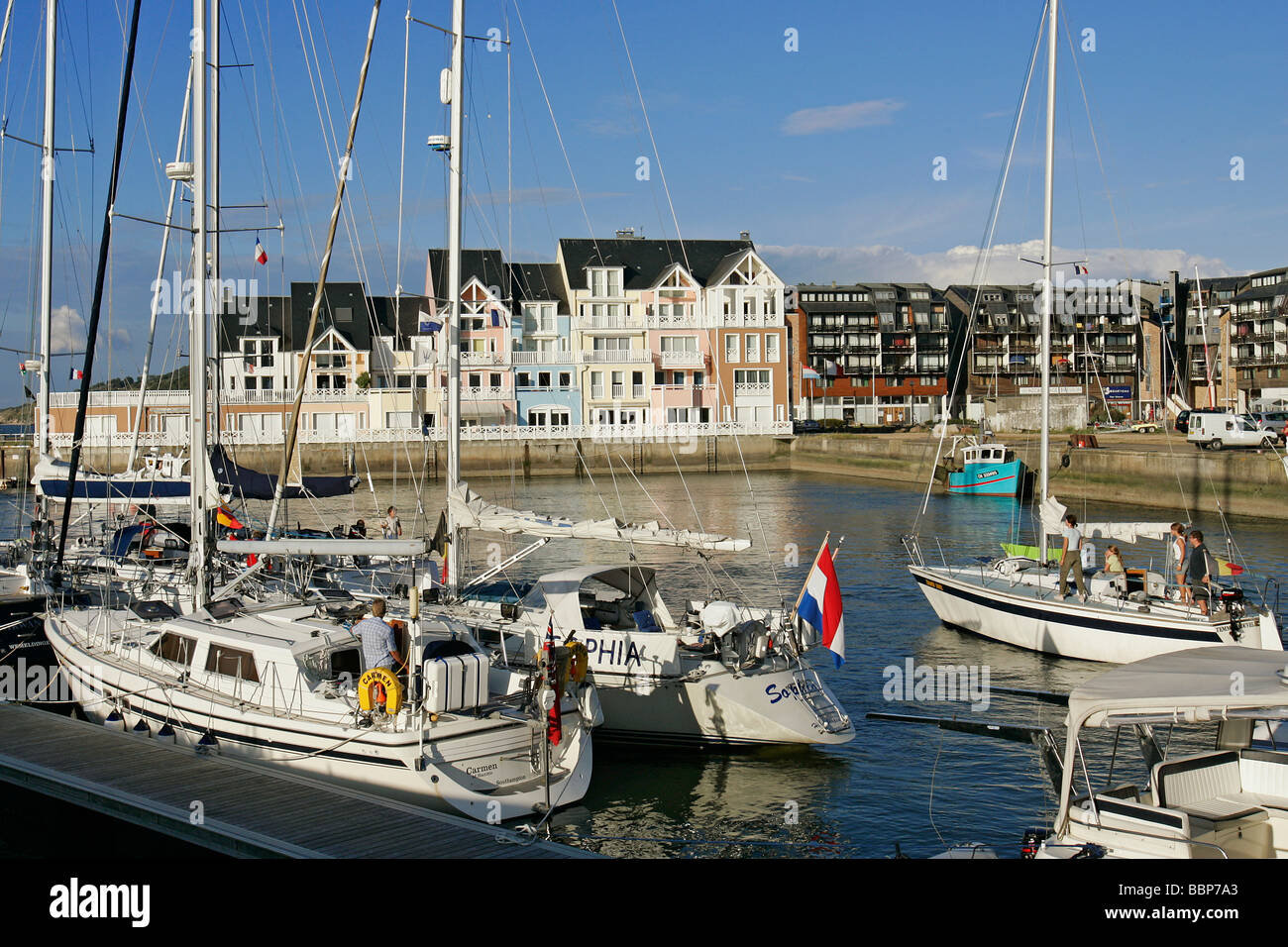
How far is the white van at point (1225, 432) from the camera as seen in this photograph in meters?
54.9

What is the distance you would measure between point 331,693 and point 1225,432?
52343mm

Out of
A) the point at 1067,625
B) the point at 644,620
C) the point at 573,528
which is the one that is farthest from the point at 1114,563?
the point at 573,528

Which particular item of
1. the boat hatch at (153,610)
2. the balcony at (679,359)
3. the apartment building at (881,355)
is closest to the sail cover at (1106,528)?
the boat hatch at (153,610)

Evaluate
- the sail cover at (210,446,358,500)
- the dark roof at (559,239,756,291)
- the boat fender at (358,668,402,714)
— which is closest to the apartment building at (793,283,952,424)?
the dark roof at (559,239,756,291)

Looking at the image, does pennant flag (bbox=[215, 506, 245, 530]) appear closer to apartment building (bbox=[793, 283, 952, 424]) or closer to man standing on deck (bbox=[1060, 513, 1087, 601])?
man standing on deck (bbox=[1060, 513, 1087, 601])

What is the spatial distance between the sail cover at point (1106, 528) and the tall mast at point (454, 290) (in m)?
13.3

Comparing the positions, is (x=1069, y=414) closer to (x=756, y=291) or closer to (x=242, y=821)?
(x=756, y=291)

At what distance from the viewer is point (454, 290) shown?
793 inches

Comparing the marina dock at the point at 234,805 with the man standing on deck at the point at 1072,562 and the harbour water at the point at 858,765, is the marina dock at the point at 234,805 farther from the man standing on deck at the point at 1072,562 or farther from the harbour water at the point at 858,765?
the man standing on deck at the point at 1072,562

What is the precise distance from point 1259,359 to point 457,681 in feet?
342

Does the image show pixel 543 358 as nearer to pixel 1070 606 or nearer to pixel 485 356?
pixel 485 356

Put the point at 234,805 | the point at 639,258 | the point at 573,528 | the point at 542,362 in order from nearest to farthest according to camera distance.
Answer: the point at 234,805 → the point at 573,528 → the point at 542,362 → the point at 639,258

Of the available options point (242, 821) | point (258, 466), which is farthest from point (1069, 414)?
point (242, 821)
